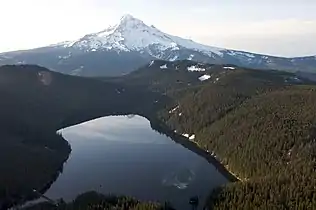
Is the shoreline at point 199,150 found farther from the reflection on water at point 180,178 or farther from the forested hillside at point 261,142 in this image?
the reflection on water at point 180,178

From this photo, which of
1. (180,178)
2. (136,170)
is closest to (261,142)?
(180,178)

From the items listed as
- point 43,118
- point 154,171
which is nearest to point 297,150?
point 154,171

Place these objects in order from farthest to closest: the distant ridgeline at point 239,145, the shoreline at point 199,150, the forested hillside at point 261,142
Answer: the shoreline at point 199,150, the distant ridgeline at point 239,145, the forested hillside at point 261,142

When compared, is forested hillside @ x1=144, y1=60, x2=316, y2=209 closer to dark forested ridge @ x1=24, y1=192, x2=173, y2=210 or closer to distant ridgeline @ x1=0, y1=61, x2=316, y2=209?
distant ridgeline @ x1=0, y1=61, x2=316, y2=209

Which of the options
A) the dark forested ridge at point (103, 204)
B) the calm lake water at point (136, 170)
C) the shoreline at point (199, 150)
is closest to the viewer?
the dark forested ridge at point (103, 204)

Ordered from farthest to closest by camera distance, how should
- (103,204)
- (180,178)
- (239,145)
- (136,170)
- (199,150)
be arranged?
(199,150), (239,145), (136,170), (180,178), (103,204)

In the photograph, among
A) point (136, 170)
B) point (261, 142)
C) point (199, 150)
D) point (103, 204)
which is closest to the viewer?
point (103, 204)

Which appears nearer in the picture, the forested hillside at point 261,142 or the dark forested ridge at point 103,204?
the dark forested ridge at point 103,204

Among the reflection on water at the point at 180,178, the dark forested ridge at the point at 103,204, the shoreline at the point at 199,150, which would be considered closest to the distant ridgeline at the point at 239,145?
the shoreline at the point at 199,150

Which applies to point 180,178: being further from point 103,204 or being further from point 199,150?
point 103,204

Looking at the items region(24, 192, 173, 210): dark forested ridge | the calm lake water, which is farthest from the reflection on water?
region(24, 192, 173, 210): dark forested ridge
